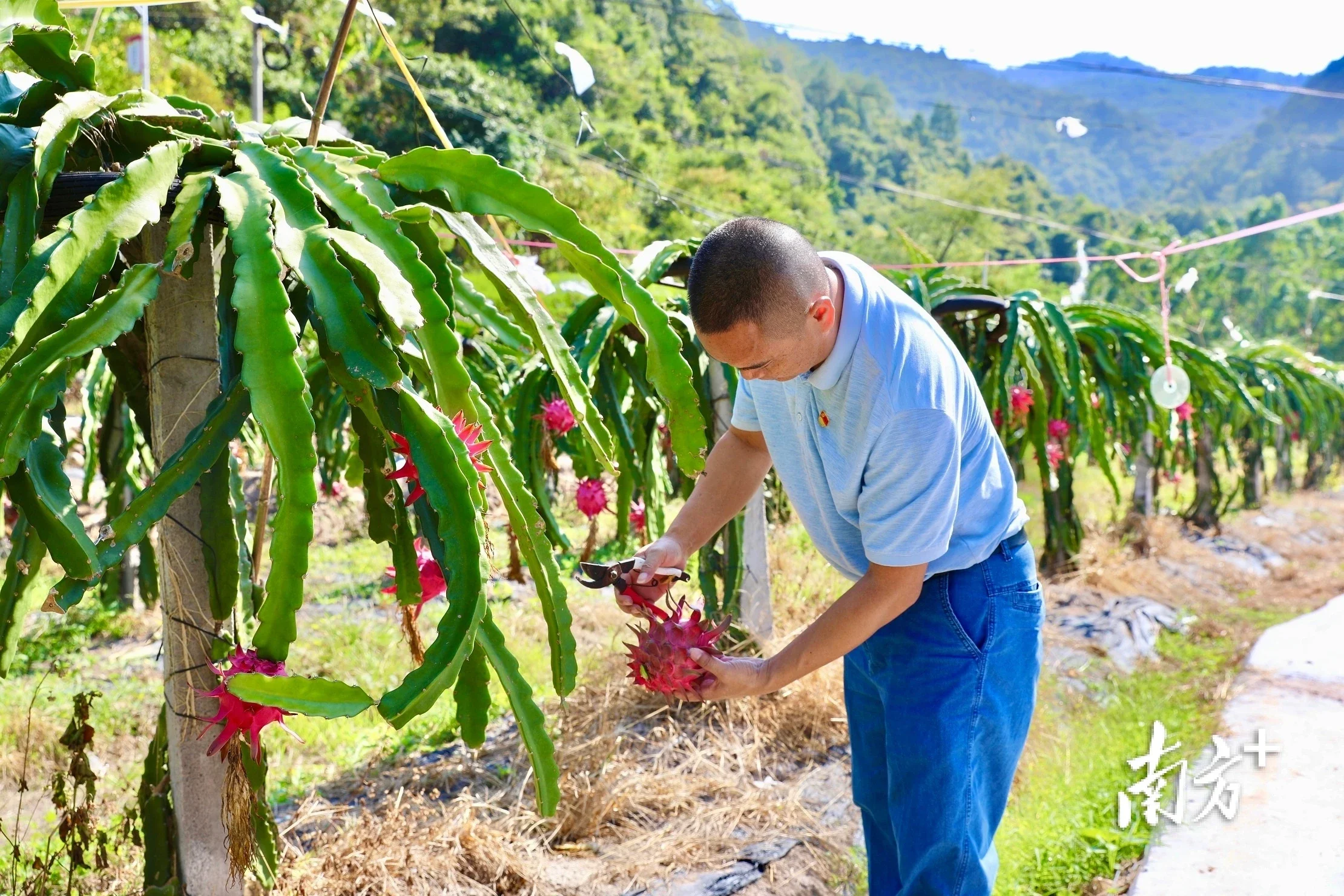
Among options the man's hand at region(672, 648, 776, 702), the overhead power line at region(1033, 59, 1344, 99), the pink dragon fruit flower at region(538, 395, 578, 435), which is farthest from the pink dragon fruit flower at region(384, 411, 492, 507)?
the overhead power line at region(1033, 59, 1344, 99)

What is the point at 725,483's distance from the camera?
2236mm

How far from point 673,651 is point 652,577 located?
19 cm

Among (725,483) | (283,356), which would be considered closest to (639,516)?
(725,483)

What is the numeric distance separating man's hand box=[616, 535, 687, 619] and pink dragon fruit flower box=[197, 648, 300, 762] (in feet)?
2.08

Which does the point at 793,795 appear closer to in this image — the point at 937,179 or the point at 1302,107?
the point at 937,179

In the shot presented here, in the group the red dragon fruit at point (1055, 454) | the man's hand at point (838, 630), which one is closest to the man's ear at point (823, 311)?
the man's hand at point (838, 630)

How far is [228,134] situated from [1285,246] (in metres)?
49.5

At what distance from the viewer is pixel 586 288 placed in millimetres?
4125

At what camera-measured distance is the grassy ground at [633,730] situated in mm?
3006

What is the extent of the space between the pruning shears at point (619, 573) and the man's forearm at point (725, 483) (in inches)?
8.8

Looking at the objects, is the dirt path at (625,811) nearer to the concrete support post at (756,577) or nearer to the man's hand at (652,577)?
the concrete support post at (756,577)

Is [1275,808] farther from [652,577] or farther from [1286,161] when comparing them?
[1286,161]

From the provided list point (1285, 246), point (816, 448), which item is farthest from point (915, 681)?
point (1285, 246)

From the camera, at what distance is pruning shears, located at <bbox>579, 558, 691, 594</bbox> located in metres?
1.88
